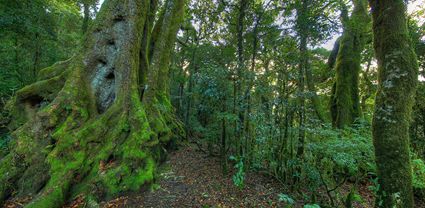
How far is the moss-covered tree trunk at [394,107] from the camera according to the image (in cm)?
347

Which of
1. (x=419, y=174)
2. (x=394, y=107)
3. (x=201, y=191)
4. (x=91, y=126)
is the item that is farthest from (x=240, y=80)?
(x=419, y=174)

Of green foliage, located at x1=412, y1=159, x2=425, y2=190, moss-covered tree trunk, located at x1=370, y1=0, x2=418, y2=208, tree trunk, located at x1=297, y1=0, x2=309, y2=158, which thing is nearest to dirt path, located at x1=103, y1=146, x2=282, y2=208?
tree trunk, located at x1=297, y1=0, x2=309, y2=158

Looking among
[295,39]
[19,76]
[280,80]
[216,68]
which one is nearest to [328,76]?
[295,39]

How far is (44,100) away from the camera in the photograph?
5867 millimetres

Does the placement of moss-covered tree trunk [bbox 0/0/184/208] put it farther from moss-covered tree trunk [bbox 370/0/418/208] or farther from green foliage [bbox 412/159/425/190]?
green foliage [bbox 412/159/425/190]

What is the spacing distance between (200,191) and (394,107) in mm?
4184

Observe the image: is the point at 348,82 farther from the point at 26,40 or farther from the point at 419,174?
the point at 26,40

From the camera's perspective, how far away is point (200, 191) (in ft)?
17.0

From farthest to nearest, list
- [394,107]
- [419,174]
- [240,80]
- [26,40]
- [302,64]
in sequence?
1. [26,40]
2. [302,64]
3. [240,80]
4. [419,174]
5. [394,107]

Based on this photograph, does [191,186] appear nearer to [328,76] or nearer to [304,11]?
[304,11]

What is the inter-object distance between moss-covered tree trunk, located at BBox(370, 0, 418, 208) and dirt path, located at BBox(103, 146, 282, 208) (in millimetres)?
2136

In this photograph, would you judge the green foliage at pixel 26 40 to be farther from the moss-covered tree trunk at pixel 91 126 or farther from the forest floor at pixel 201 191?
the forest floor at pixel 201 191

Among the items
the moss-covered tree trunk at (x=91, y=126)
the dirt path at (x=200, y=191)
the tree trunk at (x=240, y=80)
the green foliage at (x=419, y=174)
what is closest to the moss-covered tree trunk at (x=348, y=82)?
the green foliage at (x=419, y=174)

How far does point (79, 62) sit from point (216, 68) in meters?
3.70
